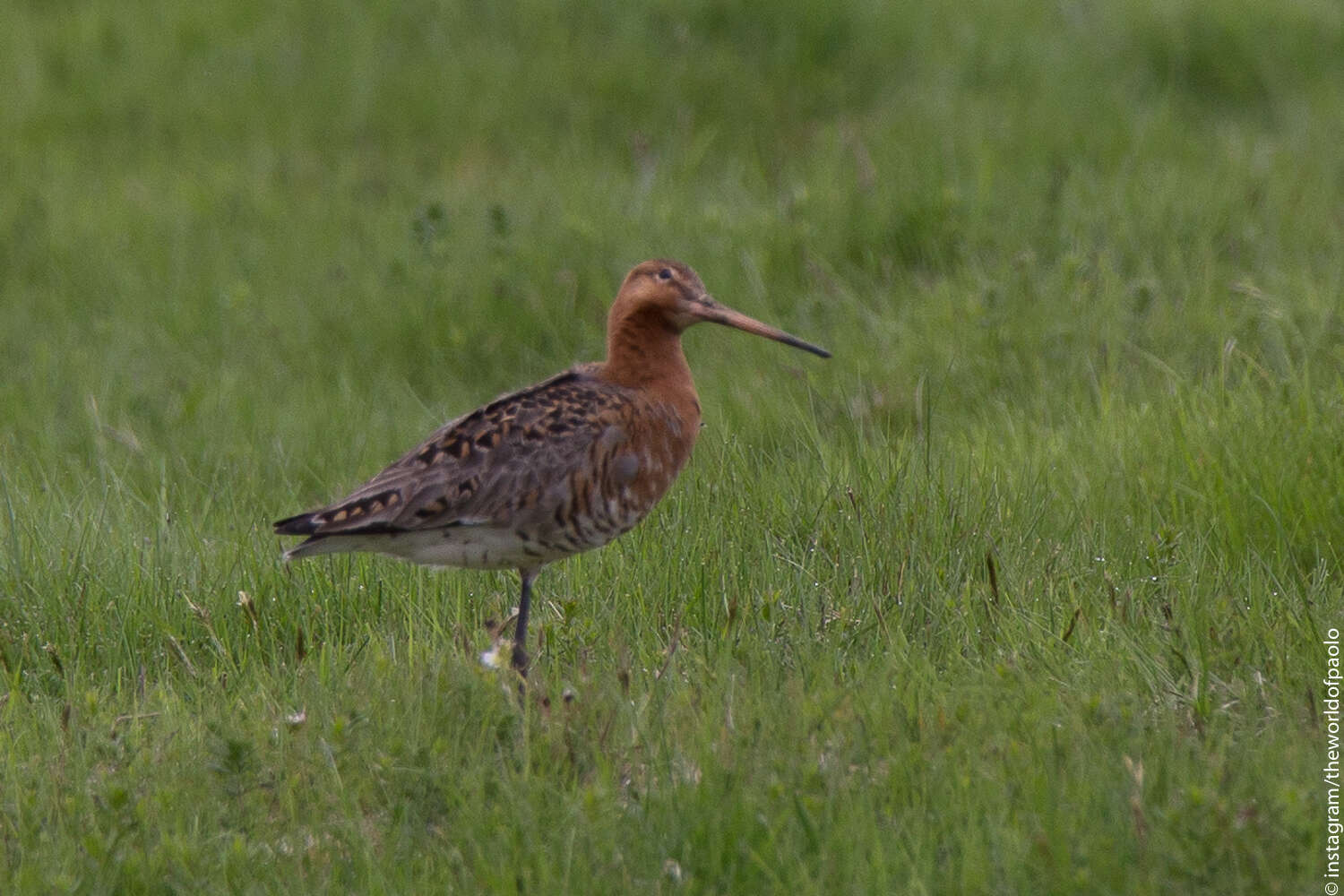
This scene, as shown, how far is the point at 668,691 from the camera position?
4.46m

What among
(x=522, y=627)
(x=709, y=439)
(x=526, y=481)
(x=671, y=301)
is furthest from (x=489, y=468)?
(x=709, y=439)

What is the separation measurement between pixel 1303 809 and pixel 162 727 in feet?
9.31

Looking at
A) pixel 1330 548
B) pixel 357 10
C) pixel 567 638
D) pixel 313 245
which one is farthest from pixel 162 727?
pixel 357 10

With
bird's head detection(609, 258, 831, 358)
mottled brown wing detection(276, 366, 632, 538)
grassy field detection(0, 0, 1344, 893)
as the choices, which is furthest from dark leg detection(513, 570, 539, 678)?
bird's head detection(609, 258, 831, 358)

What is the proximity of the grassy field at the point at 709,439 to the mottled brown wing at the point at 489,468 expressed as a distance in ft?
1.19

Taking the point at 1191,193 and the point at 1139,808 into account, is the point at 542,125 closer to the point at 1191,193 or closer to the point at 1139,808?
the point at 1191,193

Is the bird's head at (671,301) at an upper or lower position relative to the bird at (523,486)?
upper

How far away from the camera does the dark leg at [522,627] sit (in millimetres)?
4809

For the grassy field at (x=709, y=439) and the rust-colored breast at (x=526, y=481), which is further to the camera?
the rust-colored breast at (x=526, y=481)

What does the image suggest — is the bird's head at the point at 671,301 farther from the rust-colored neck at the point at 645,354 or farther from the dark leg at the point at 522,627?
the dark leg at the point at 522,627

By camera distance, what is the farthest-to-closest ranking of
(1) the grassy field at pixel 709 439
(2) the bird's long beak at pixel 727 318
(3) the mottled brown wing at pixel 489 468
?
(2) the bird's long beak at pixel 727 318
(3) the mottled brown wing at pixel 489 468
(1) the grassy field at pixel 709 439

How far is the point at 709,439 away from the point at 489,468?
4.26 feet

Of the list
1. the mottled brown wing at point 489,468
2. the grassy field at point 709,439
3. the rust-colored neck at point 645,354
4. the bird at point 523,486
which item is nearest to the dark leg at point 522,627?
the bird at point 523,486

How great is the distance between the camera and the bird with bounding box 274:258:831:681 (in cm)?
509
